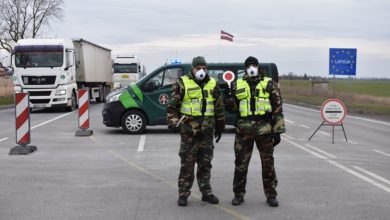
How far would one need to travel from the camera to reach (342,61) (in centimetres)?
3578

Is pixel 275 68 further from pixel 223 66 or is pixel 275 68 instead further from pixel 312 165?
pixel 312 165

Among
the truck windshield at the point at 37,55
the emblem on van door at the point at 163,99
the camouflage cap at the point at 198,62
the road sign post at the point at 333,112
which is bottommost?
the road sign post at the point at 333,112

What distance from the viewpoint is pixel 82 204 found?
23.2 feet

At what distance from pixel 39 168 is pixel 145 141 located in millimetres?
4369

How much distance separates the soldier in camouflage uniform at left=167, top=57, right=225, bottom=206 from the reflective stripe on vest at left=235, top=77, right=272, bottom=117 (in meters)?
0.31

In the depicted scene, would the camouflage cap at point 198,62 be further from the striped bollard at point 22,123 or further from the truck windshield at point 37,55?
the truck windshield at point 37,55

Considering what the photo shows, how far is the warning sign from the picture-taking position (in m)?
15.0

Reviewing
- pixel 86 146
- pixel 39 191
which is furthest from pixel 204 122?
pixel 86 146

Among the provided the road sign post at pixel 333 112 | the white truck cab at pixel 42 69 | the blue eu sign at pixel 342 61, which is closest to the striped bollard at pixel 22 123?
the road sign post at pixel 333 112

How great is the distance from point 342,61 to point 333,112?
21.7m

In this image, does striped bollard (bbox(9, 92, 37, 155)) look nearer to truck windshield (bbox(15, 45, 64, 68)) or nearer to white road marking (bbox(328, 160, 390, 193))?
white road marking (bbox(328, 160, 390, 193))

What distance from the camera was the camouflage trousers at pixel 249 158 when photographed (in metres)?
6.90

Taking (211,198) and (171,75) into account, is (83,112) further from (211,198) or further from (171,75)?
(211,198)

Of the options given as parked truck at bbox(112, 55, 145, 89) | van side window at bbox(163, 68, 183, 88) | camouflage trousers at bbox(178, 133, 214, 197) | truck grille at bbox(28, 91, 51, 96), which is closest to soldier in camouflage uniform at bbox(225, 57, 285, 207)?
camouflage trousers at bbox(178, 133, 214, 197)
